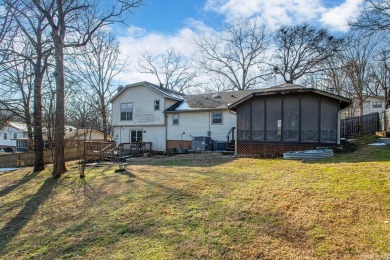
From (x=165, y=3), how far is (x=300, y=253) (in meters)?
11.8

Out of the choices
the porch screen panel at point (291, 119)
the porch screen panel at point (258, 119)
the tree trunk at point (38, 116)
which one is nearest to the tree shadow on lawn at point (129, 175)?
the tree trunk at point (38, 116)

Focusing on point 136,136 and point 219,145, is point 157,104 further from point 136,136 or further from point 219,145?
point 219,145

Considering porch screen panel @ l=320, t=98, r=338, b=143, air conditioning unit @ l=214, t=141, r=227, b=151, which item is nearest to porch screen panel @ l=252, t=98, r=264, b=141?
porch screen panel @ l=320, t=98, r=338, b=143

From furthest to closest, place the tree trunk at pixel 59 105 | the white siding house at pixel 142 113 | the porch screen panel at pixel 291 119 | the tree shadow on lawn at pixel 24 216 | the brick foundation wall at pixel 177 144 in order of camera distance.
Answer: the white siding house at pixel 142 113 < the brick foundation wall at pixel 177 144 < the porch screen panel at pixel 291 119 < the tree trunk at pixel 59 105 < the tree shadow on lawn at pixel 24 216

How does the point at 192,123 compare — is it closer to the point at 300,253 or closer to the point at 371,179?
the point at 371,179

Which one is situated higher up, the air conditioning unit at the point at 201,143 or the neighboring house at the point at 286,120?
the neighboring house at the point at 286,120

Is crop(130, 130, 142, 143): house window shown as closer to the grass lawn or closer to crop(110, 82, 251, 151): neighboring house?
crop(110, 82, 251, 151): neighboring house

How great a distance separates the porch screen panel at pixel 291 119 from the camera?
12859mm

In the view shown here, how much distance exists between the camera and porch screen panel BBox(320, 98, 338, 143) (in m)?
12.3

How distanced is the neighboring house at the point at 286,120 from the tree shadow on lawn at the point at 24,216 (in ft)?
31.0

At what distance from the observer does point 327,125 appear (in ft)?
40.6

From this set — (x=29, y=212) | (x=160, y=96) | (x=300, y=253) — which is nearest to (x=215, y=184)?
(x=300, y=253)

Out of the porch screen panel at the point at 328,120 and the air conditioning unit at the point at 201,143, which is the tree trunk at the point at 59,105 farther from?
the porch screen panel at the point at 328,120

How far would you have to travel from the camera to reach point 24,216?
6199 millimetres
